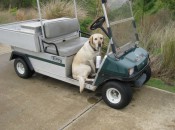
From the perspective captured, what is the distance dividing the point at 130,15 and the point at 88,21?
3.41 m

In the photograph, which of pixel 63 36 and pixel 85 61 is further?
pixel 63 36

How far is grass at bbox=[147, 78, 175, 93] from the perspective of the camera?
4.52m

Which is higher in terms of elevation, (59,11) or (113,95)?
(59,11)

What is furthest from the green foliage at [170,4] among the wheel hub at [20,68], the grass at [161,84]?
the wheel hub at [20,68]

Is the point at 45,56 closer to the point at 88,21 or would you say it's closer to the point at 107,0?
the point at 107,0

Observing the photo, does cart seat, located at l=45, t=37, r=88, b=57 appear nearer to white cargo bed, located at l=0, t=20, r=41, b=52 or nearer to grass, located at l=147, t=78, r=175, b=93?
white cargo bed, located at l=0, t=20, r=41, b=52

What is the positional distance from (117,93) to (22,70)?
2158 mm

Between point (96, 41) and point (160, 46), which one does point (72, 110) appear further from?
point (160, 46)

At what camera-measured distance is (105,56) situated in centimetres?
379

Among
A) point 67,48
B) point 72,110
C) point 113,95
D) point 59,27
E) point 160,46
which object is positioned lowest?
point 72,110

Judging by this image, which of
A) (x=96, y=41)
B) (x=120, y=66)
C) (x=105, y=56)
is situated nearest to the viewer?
(x=120, y=66)

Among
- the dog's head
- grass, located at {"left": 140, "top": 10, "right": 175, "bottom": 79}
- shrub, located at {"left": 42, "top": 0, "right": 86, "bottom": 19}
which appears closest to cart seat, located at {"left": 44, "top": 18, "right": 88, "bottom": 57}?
the dog's head

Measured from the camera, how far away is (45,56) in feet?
14.9

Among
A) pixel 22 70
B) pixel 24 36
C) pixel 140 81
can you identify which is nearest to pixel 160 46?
pixel 140 81
